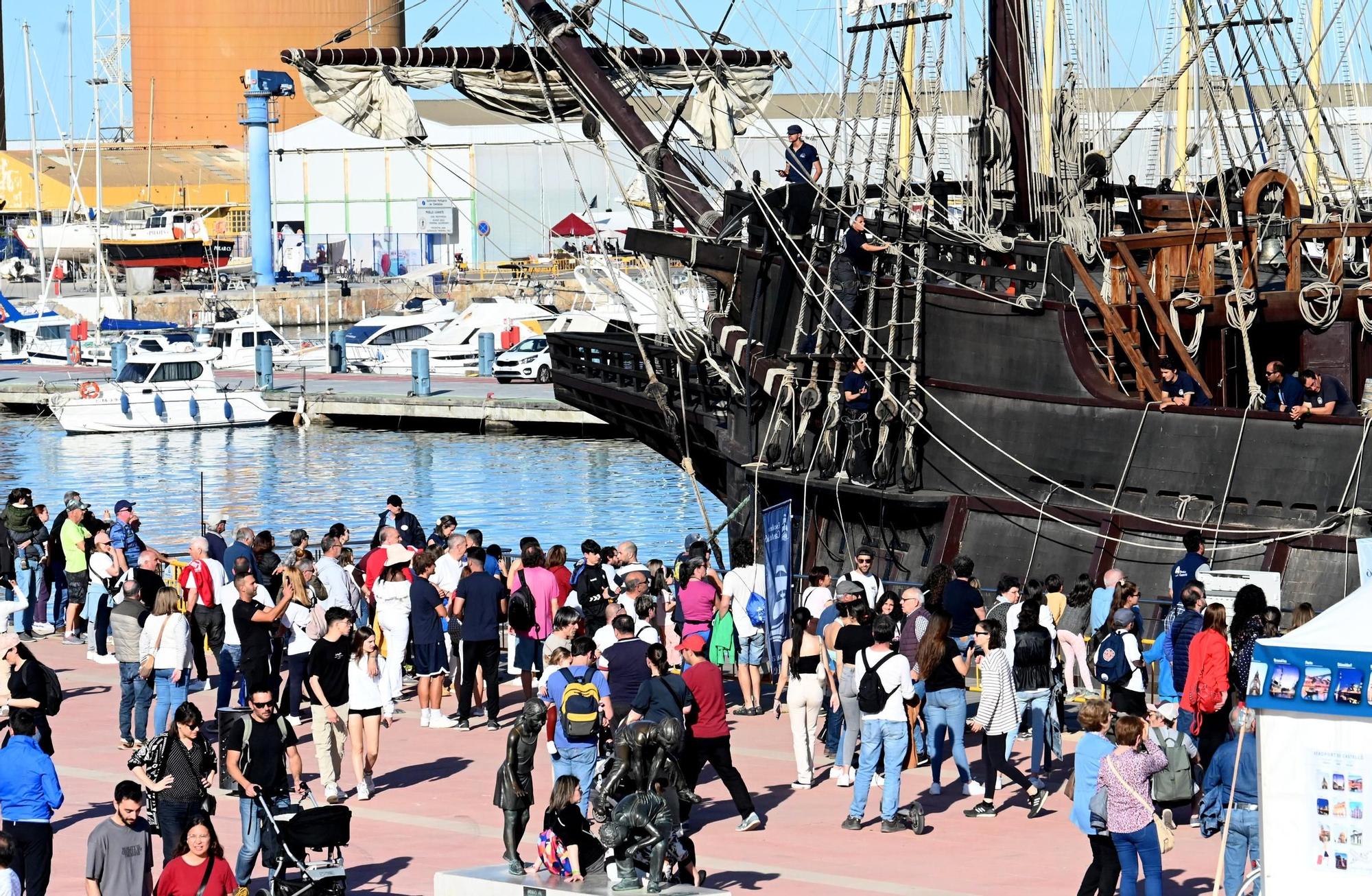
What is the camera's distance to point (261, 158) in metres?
78.4

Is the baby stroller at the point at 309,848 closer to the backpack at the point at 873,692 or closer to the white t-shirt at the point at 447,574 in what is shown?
the backpack at the point at 873,692

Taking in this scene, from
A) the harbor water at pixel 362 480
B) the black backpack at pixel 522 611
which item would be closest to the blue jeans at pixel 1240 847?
the black backpack at pixel 522 611

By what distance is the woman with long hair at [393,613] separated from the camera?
15.3 meters

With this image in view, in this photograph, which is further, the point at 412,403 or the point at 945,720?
the point at 412,403

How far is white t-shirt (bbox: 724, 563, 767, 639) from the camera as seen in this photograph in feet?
51.3

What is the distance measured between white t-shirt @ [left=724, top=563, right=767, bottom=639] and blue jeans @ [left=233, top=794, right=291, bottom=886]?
17.2 ft

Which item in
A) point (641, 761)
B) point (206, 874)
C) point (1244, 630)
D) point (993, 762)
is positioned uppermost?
point (1244, 630)

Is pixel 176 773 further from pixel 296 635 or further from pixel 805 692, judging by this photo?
pixel 805 692

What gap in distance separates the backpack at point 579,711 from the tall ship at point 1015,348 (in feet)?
21.3

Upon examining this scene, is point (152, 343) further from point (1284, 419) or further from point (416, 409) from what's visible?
point (1284, 419)

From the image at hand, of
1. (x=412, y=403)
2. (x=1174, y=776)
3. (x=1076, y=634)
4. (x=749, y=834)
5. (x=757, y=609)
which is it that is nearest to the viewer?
(x=1174, y=776)

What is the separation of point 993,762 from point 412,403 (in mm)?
36684

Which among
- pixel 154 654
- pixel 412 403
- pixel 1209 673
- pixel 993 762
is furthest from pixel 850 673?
pixel 412 403

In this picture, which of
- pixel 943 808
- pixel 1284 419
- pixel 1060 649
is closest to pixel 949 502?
pixel 1284 419
